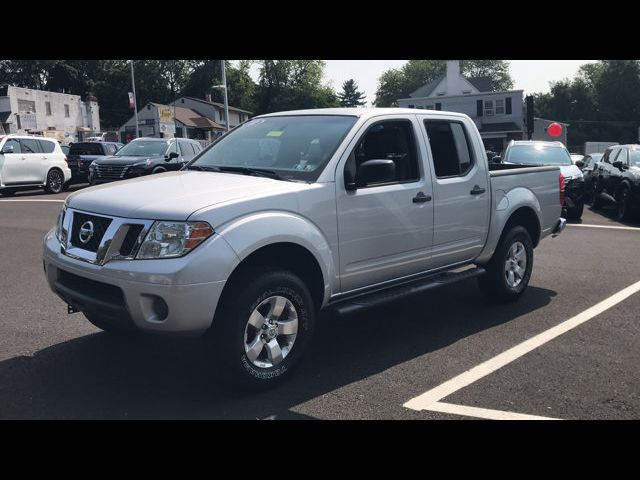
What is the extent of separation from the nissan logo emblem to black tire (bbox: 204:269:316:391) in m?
1.00

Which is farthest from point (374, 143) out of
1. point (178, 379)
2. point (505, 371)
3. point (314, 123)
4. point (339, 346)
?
point (178, 379)

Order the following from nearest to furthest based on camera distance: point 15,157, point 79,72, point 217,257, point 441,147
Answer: point 217,257
point 441,147
point 15,157
point 79,72

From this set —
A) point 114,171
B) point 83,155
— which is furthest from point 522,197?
point 83,155

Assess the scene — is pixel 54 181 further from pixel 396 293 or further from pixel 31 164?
pixel 396 293

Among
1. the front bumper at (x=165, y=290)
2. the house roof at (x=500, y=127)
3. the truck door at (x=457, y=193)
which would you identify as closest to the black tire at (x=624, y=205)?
the truck door at (x=457, y=193)

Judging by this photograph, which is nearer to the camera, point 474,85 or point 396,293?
point 396,293

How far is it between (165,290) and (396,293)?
2.08 meters

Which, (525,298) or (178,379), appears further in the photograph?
(525,298)

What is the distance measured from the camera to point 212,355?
13.0ft

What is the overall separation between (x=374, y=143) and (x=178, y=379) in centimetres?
243

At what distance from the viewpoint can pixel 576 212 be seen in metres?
13.6

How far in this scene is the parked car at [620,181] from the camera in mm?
12773

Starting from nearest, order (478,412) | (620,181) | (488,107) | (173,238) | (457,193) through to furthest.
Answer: (173,238) < (478,412) < (457,193) < (620,181) < (488,107)
